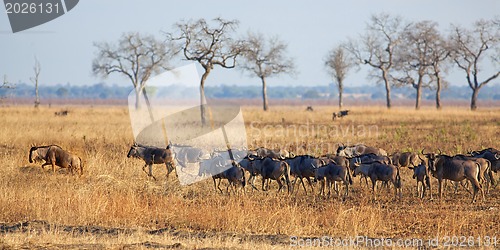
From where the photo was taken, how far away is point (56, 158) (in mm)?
19531

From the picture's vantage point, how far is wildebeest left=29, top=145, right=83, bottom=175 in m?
19.3

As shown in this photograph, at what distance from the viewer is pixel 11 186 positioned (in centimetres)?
1730

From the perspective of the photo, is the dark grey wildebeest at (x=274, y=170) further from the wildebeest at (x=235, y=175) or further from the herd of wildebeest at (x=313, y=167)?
the wildebeest at (x=235, y=175)

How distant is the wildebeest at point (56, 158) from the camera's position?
1928 cm

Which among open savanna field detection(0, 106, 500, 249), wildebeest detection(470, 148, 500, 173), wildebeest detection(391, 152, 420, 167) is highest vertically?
wildebeest detection(470, 148, 500, 173)

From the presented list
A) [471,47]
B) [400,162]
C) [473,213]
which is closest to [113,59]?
[471,47]

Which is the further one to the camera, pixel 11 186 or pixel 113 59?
pixel 113 59

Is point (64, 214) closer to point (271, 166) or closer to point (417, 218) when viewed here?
point (271, 166)

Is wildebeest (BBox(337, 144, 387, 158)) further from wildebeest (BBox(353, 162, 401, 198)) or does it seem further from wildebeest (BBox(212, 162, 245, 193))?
wildebeest (BBox(212, 162, 245, 193))

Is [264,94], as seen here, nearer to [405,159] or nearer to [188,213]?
[405,159]

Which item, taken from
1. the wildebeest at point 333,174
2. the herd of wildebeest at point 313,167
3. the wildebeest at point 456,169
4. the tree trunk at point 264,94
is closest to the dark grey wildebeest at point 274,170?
the herd of wildebeest at point 313,167

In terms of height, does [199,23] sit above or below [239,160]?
above

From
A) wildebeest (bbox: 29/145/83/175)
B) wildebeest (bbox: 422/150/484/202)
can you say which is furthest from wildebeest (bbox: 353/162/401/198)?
wildebeest (bbox: 29/145/83/175)

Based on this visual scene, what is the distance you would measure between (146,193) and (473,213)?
7.26 metres
